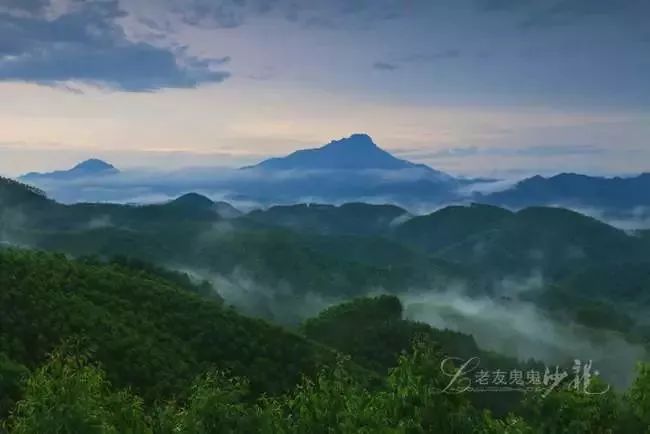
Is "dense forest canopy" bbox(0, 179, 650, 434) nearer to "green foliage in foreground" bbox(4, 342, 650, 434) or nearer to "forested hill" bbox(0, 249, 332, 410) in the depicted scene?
"green foliage in foreground" bbox(4, 342, 650, 434)

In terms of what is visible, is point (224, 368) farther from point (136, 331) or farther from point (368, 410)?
point (368, 410)

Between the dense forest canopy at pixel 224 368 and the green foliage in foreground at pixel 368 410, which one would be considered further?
the dense forest canopy at pixel 224 368

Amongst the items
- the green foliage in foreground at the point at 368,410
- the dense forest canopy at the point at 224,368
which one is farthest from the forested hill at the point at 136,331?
the green foliage in foreground at the point at 368,410

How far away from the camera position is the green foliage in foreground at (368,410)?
2473 centimetres

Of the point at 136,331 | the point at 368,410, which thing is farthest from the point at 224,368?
the point at 368,410

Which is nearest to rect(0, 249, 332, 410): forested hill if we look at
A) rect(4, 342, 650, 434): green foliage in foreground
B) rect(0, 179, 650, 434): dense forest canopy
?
rect(0, 179, 650, 434): dense forest canopy

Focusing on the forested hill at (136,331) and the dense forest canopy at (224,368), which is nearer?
the dense forest canopy at (224,368)

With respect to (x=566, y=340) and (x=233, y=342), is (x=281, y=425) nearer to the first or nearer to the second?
(x=233, y=342)

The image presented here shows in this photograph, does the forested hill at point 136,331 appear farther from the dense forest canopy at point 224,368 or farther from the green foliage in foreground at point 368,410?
the green foliage in foreground at point 368,410

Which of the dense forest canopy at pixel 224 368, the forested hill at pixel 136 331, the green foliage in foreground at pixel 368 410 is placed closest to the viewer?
the green foliage in foreground at pixel 368 410

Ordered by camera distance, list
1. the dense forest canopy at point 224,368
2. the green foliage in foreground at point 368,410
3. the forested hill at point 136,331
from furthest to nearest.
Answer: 1. the forested hill at point 136,331
2. the dense forest canopy at point 224,368
3. the green foliage in foreground at point 368,410

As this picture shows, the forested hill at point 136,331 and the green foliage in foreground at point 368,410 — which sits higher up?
the green foliage in foreground at point 368,410

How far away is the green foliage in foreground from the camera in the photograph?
24.7 metres

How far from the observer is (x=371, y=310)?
13088cm
